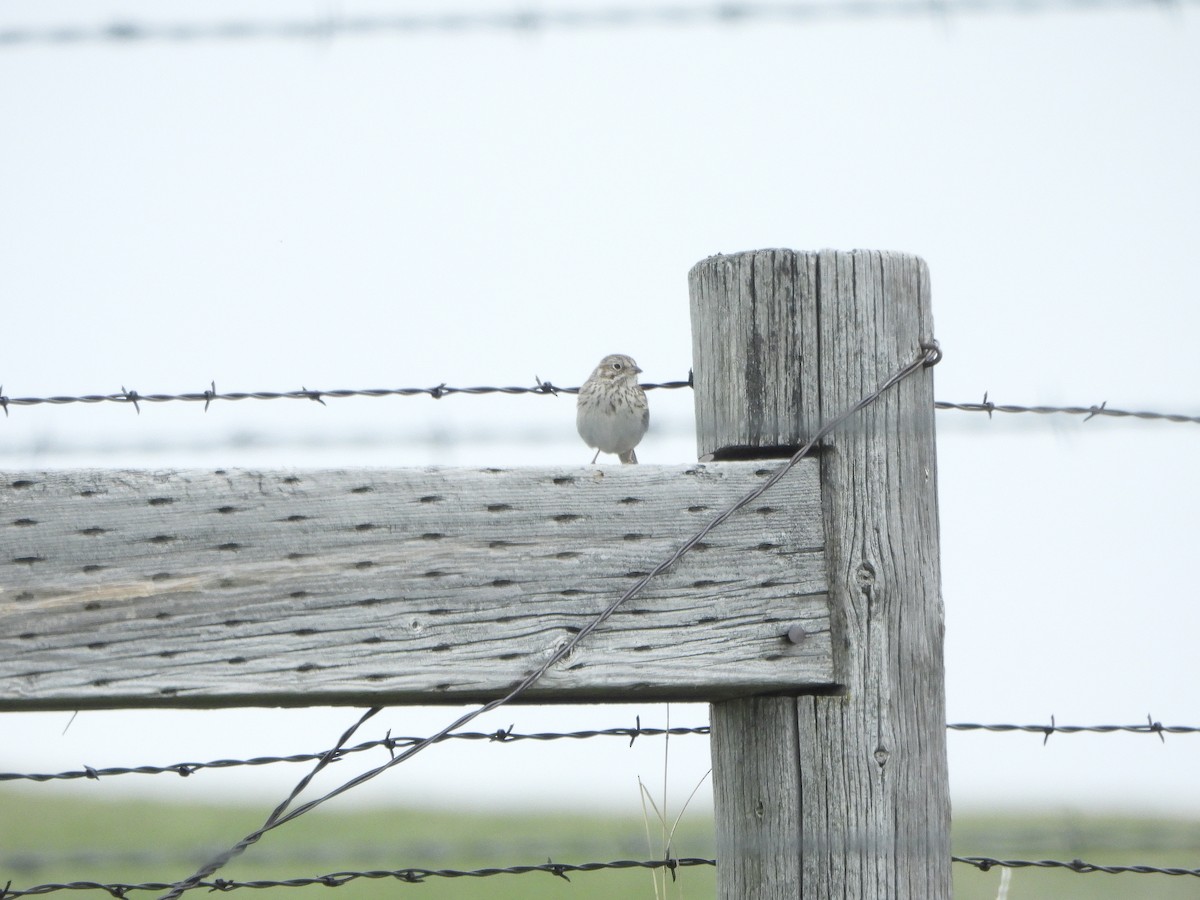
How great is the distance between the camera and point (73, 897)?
562 inches

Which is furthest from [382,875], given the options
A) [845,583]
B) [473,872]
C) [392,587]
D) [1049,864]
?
[1049,864]

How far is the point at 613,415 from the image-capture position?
630 centimetres

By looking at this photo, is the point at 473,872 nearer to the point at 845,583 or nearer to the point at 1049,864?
the point at 845,583

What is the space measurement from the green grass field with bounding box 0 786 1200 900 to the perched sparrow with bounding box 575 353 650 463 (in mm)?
1737

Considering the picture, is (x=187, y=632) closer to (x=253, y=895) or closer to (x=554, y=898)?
(x=554, y=898)

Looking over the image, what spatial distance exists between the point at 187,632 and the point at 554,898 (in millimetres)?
12780

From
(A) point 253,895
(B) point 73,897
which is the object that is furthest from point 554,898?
(B) point 73,897

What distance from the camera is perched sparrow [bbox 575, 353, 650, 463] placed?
6.30 meters

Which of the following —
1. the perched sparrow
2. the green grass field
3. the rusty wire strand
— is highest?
the perched sparrow

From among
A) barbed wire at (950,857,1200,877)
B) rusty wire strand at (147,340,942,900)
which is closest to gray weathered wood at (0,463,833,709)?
rusty wire strand at (147,340,942,900)

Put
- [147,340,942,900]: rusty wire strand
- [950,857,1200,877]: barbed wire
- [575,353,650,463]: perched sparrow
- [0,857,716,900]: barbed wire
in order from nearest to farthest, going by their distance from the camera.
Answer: [147,340,942,900]: rusty wire strand, [0,857,716,900]: barbed wire, [950,857,1200,877]: barbed wire, [575,353,650,463]: perched sparrow

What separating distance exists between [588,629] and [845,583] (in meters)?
0.48

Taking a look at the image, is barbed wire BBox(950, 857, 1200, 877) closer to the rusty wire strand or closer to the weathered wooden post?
the weathered wooden post

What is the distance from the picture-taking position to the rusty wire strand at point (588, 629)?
6.89 feet
